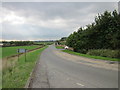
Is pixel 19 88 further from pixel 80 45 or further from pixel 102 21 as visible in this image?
pixel 80 45

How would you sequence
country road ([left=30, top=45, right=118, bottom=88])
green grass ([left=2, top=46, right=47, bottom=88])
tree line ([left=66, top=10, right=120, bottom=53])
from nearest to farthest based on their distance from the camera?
country road ([left=30, top=45, right=118, bottom=88]), green grass ([left=2, top=46, right=47, bottom=88]), tree line ([left=66, top=10, right=120, bottom=53])

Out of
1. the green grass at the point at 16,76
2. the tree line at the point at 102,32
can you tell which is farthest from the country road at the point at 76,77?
the tree line at the point at 102,32

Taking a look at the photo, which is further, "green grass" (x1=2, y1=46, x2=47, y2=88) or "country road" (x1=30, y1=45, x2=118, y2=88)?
"green grass" (x1=2, y1=46, x2=47, y2=88)

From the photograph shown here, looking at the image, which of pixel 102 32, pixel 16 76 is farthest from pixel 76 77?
pixel 102 32

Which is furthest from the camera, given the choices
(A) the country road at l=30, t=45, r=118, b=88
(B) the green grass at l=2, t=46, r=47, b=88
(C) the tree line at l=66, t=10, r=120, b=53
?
(C) the tree line at l=66, t=10, r=120, b=53

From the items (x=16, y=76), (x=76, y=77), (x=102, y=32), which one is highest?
(x=102, y=32)

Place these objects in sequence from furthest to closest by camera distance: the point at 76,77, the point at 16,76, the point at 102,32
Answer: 1. the point at 102,32
2. the point at 16,76
3. the point at 76,77

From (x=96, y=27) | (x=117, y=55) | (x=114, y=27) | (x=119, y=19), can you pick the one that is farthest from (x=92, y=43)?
(x=117, y=55)

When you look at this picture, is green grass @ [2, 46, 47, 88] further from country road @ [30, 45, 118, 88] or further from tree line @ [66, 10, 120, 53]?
tree line @ [66, 10, 120, 53]

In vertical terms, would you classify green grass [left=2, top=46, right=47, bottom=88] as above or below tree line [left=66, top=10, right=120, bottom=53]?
below

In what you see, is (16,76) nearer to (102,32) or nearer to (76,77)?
(76,77)

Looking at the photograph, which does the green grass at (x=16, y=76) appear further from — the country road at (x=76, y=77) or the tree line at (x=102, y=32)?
the tree line at (x=102, y=32)

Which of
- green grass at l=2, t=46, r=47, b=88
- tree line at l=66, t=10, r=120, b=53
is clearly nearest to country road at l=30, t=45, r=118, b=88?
green grass at l=2, t=46, r=47, b=88

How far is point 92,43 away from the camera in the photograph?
29.9m
